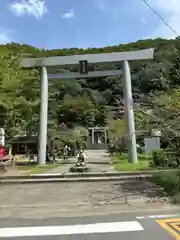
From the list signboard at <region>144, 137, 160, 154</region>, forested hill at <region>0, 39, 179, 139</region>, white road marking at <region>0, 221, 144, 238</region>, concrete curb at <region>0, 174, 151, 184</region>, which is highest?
forested hill at <region>0, 39, 179, 139</region>

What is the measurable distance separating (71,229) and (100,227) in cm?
50

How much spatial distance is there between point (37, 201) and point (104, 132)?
155 ft

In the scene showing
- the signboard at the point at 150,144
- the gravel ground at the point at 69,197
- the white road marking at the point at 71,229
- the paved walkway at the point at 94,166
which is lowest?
the white road marking at the point at 71,229

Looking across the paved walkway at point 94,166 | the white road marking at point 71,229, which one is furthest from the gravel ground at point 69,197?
the paved walkway at point 94,166

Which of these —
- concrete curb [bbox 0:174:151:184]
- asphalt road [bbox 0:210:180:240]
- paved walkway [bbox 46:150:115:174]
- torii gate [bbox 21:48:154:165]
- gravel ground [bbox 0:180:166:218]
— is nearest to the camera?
→ asphalt road [bbox 0:210:180:240]

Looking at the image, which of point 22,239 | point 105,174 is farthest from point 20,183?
point 22,239

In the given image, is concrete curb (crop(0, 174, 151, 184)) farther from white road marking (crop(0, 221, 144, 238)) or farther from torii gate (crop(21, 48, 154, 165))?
torii gate (crop(21, 48, 154, 165))

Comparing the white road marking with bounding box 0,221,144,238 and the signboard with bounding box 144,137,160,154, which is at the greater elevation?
the signboard with bounding box 144,137,160,154

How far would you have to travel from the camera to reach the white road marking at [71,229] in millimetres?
6066

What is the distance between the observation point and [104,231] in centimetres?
607

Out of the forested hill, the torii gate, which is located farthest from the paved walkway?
the forested hill

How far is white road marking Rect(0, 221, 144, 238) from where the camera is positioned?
6066 millimetres

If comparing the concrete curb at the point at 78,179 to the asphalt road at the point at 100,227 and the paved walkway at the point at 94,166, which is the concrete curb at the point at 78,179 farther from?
the asphalt road at the point at 100,227

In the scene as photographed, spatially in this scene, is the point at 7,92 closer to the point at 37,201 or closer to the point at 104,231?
the point at 37,201
